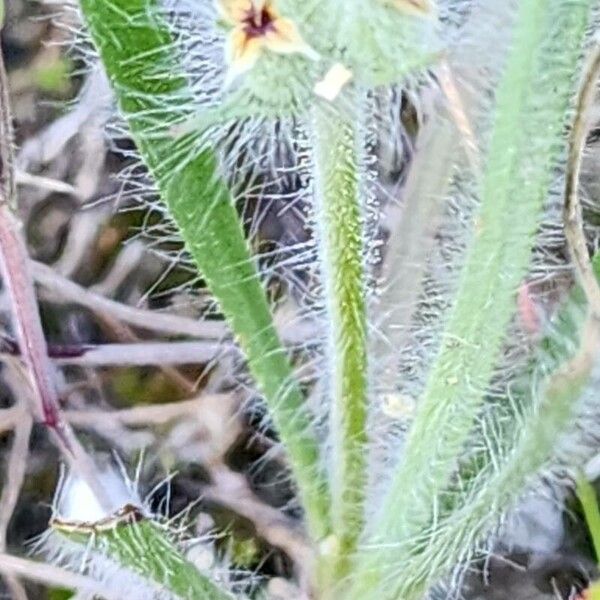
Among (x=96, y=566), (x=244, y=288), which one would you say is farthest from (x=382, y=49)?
(x=96, y=566)

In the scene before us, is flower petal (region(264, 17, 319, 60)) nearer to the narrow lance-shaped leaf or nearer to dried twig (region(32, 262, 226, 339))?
the narrow lance-shaped leaf

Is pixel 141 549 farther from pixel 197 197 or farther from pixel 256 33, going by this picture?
pixel 256 33

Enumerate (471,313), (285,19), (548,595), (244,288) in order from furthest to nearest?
(548,595)
(244,288)
(471,313)
(285,19)

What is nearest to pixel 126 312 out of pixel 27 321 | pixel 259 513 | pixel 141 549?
pixel 27 321

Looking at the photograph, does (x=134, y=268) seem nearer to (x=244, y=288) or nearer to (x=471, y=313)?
(x=244, y=288)

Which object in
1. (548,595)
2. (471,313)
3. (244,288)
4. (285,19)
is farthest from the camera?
(548,595)

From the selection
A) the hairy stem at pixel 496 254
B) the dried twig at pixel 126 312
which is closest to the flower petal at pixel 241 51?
the hairy stem at pixel 496 254
